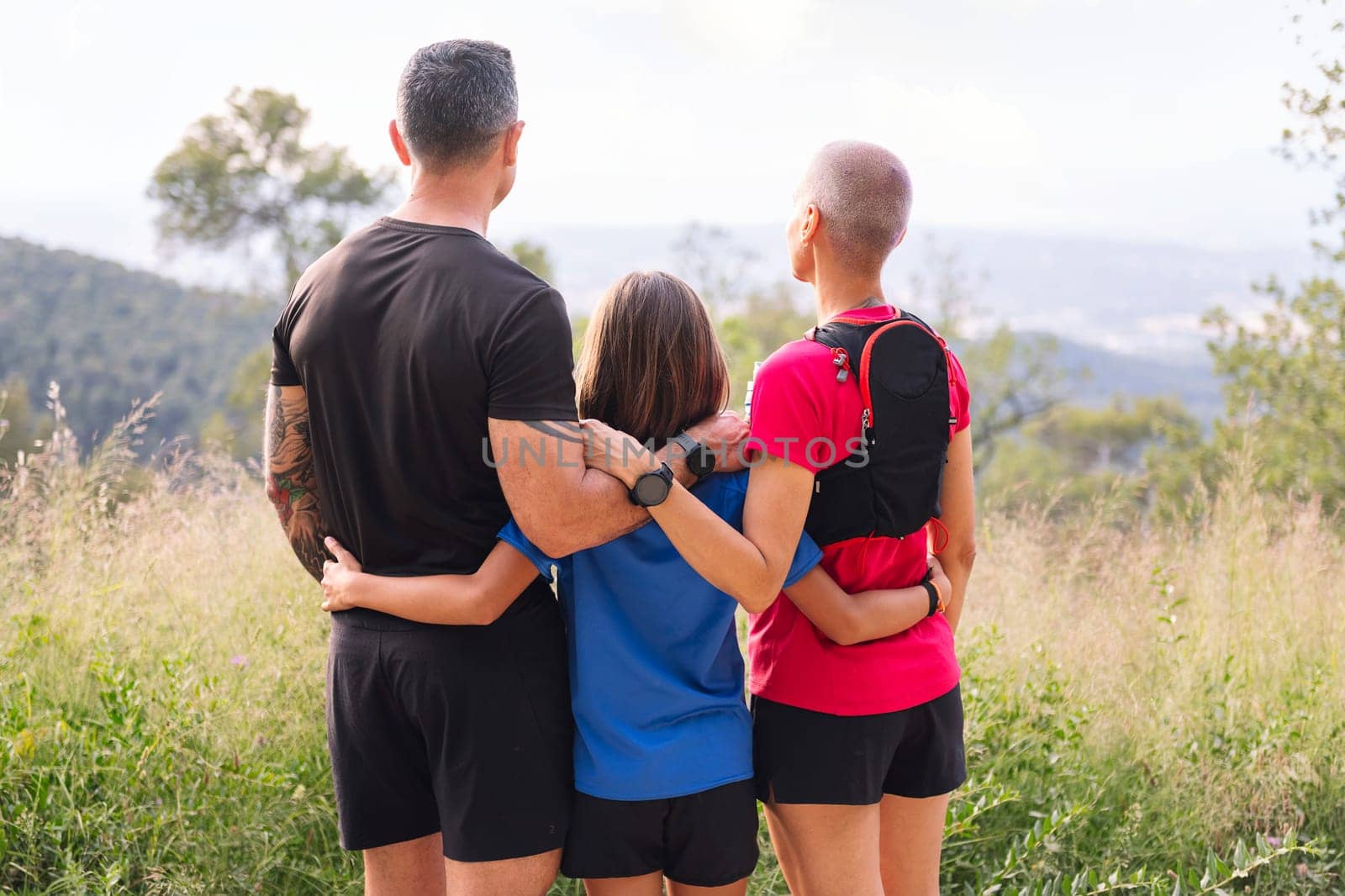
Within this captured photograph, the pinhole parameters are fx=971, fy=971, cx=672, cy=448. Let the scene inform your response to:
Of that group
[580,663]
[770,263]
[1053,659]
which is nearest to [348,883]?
[580,663]

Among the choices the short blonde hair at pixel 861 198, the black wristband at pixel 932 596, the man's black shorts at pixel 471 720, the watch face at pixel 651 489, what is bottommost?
the man's black shorts at pixel 471 720

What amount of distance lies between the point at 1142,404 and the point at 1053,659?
1577 inches

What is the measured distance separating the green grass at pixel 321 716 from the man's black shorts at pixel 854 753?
0.98m

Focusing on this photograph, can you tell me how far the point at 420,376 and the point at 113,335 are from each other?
86.4 ft

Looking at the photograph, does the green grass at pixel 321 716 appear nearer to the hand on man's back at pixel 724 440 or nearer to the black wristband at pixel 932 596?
the black wristband at pixel 932 596

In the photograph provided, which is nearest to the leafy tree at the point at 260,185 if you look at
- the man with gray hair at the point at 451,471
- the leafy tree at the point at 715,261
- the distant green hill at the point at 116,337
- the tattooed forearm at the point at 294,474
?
the distant green hill at the point at 116,337

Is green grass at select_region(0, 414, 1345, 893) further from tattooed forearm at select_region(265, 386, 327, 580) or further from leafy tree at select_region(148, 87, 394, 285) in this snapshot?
leafy tree at select_region(148, 87, 394, 285)

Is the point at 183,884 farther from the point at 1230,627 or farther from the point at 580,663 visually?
the point at 1230,627

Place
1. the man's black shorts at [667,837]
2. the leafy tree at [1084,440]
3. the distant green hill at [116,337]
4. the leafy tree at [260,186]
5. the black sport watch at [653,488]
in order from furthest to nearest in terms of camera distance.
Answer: the leafy tree at [1084,440]
the leafy tree at [260,186]
the distant green hill at [116,337]
the man's black shorts at [667,837]
the black sport watch at [653,488]

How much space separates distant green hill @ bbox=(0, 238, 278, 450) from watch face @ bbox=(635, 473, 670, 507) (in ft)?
73.2

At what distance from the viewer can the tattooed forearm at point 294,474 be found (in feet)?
5.82

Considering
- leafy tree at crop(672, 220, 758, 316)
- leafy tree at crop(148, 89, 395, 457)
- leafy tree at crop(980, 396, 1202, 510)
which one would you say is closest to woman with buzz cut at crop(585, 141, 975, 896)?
leafy tree at crop(672, 220, 758, 316)

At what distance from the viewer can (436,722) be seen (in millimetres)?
1646

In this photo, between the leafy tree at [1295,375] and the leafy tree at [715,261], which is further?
the leafy tree at [715,261]
